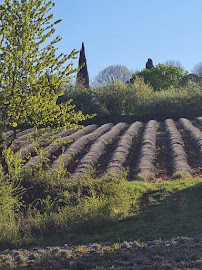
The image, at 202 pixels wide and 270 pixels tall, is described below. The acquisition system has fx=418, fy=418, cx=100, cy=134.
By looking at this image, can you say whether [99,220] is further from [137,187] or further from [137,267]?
[137,267]

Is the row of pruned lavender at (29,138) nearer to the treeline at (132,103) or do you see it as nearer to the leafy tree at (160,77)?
the treeline at (132,103)

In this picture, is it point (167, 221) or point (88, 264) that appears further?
point (167, 221)

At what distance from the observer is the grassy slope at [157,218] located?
886cm

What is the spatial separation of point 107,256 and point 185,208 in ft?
15.4

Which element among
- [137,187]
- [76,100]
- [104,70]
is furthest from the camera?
[104,70]

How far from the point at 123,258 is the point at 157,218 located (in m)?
4.00

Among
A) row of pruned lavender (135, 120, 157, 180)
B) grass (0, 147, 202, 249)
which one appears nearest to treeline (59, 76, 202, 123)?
row of pruned lavender (135, 120, 157, 180)

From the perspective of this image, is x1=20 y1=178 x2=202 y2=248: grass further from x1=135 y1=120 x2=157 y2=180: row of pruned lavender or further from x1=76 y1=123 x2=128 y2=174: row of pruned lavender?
x1=76 y1=123 x2=128 y2=174: row of pruned lavender

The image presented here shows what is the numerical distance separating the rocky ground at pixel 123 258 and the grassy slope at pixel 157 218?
1453 mm

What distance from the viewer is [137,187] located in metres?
12.5

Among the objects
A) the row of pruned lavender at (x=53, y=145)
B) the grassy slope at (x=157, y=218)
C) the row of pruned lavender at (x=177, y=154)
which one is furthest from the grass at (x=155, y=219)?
the row of pruned lavender at (x=53, y=145)

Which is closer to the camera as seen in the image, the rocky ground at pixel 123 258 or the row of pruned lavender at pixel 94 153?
the rocky ground at pixel 123 258

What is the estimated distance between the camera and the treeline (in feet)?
115

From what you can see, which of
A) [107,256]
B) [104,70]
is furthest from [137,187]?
[104,70]
